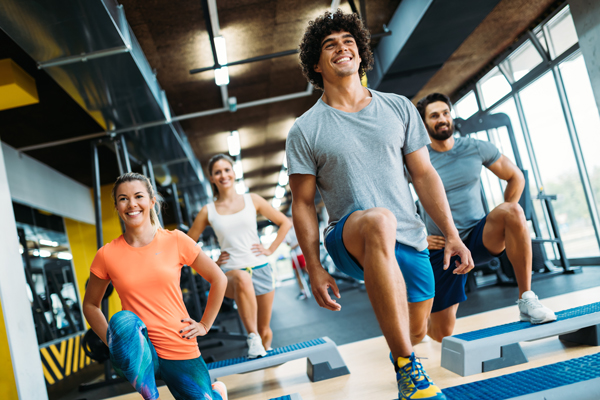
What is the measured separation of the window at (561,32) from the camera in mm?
5887

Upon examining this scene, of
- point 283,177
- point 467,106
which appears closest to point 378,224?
point 467,106

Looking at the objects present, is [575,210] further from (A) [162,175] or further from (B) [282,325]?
(A) [162,175]

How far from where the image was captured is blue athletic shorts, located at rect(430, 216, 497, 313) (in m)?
2.55

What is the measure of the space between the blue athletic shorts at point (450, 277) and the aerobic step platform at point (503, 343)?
25 cm

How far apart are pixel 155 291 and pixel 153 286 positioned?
22 millimetres

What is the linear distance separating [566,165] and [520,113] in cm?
116

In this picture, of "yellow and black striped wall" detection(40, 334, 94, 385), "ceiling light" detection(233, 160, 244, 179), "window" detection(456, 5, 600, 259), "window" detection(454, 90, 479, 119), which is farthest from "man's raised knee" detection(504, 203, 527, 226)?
"ceiling light" detection(233, 160, 244, 179)

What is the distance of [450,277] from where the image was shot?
2549 millimetres

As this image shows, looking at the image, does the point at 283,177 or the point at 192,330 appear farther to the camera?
the point at 283,177

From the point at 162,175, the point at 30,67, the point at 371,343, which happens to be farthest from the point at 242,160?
the point at 371,343

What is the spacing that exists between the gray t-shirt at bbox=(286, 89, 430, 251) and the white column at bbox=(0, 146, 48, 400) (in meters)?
2.30

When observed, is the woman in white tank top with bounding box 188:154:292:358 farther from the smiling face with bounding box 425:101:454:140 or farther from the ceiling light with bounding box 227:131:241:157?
the ceiling light with bounding box 227:131:241:157

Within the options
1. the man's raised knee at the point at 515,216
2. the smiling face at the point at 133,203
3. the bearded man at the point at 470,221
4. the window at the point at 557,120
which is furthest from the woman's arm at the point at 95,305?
the window at the point at 557,120

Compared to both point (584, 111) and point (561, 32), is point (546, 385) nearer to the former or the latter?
point (584, 111)
